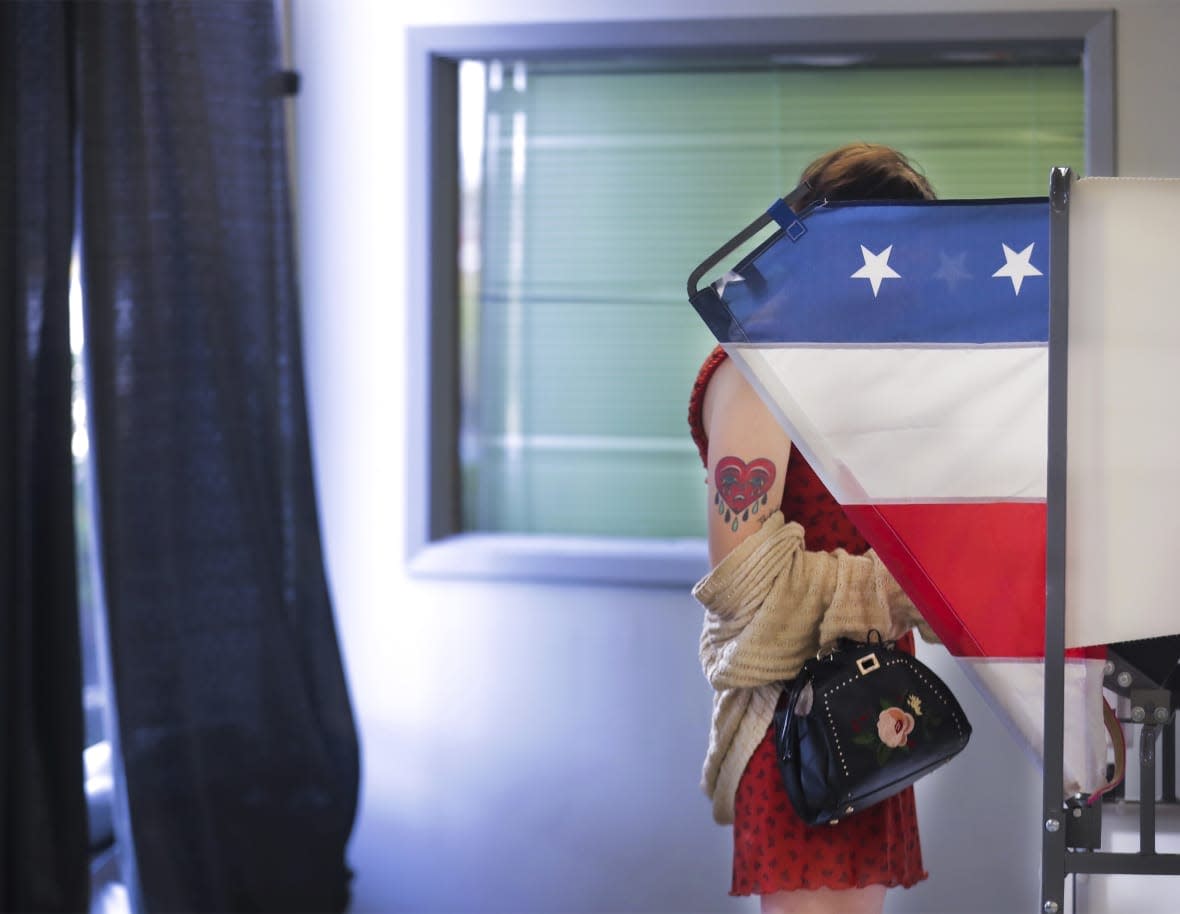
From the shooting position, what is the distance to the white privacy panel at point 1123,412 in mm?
1010

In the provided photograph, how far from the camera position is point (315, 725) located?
7.76 ft

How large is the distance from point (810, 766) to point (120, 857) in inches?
52.0

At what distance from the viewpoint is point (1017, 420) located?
1072mm

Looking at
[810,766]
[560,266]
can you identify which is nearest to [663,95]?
[560,266]

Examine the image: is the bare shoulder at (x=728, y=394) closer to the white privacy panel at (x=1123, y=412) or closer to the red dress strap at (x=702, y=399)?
the red dress strap at (x=702, y=399)

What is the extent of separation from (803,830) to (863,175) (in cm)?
75

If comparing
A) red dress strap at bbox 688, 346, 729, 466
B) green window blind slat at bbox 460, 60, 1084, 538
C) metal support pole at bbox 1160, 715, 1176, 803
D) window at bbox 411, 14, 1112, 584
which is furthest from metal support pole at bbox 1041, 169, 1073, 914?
→ green window blind slat at bbox 460, 60, 1084, 538

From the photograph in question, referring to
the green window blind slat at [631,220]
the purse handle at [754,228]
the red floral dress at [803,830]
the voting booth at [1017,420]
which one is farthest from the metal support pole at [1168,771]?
the green window blind slat at [631,220]

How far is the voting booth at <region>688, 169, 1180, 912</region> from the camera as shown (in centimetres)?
101

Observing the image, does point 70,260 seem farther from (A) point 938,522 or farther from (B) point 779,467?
(A) point 938,522

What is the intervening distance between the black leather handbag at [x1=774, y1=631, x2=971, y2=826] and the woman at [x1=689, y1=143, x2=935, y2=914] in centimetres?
7

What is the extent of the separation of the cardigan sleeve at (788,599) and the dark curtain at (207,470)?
1.10 m

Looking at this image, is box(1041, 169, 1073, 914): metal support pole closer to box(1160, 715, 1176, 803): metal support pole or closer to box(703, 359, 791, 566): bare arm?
box(1160, 715, 1176, 803): metal support pole

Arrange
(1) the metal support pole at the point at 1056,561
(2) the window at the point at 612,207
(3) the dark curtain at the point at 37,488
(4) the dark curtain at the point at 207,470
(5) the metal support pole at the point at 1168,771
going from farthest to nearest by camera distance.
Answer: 1. (2) the window at the point at 612,207
2. (4) the dark curtain at the point at 207,470
3. (3) the dark curtain at the point at 37,488
4. (5) the metal support pole at the point at 1168,771
5. (1) the metal support pole at the point at 1056,561
